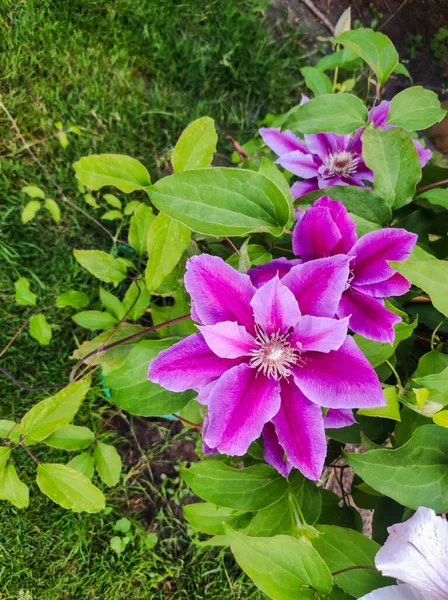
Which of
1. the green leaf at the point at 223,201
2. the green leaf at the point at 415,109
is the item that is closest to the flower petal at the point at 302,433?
the green leaf at the point at 223,201

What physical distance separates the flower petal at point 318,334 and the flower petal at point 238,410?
0.19 ft

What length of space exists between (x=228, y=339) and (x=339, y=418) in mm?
183

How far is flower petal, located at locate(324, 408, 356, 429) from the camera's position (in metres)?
0.66

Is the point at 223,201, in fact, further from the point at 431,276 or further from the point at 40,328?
the point at 40,328

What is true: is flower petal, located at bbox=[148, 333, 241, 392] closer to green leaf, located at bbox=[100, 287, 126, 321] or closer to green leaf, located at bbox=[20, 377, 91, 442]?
green leaf, located at bbox=[20, 377, 91, 442]

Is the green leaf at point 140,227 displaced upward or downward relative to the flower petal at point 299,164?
downward

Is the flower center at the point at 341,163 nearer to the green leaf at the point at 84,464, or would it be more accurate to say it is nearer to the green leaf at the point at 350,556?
the green leaf at the point at 350,556

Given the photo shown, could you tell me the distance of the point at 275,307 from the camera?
1.95 ft

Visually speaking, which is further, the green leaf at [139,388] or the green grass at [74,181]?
the green grass at [74,181]

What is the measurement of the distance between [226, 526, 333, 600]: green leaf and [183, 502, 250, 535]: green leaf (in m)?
0.35

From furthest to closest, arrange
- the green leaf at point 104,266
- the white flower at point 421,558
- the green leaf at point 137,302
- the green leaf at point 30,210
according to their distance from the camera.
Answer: the green leaf at point 30,210 < the green leaf at point 104,266 < the green leaf at point 137,302 < the white flower at point 421,558

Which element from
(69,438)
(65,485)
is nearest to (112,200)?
(69,438)

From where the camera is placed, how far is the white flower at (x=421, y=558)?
1.78 ft

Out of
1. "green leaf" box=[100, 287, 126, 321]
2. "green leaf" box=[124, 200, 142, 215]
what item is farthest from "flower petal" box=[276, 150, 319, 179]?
"green leaf" box=[124, 200, 142, 215]
